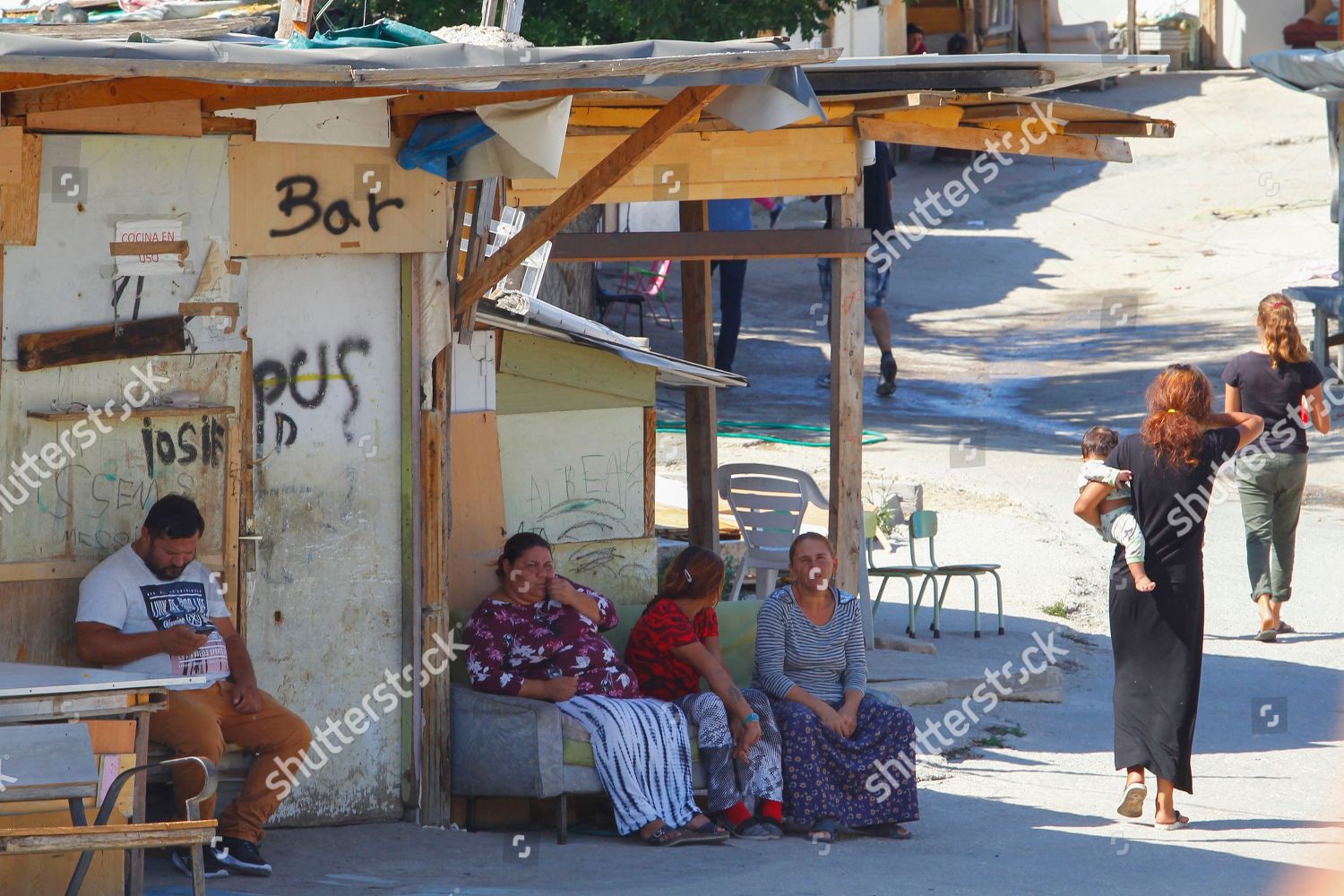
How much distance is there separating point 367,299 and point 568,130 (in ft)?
7.35

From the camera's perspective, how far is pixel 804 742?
21.4 feet

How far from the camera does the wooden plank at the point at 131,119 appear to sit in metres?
5.55

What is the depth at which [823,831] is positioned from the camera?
6406 millimetres

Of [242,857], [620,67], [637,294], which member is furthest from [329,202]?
[637,294]

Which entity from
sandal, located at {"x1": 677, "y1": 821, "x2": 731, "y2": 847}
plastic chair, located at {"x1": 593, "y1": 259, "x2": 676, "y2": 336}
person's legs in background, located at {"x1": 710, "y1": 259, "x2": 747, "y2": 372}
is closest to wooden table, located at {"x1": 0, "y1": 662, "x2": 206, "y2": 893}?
sandal, located at {"x1": 677, "y1": 821, "x2": 731, "y2": 847}

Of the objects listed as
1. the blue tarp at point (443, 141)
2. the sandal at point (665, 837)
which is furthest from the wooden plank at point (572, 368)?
the sandal at point (665, 837)

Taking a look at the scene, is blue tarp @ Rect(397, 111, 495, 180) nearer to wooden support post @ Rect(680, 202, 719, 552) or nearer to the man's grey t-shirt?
the man's grey t-shirt

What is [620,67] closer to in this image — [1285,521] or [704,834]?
[704,834]

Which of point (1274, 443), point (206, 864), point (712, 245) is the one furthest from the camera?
point (1274, 443)

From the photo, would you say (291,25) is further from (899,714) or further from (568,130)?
(899,714)

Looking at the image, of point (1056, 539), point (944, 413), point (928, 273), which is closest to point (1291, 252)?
point (928, 273)

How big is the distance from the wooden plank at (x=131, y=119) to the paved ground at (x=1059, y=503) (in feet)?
8.50

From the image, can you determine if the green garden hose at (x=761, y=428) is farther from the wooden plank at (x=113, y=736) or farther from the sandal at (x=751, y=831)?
the wooden plank at (x=113, y=736)

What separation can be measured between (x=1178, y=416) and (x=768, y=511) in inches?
136
